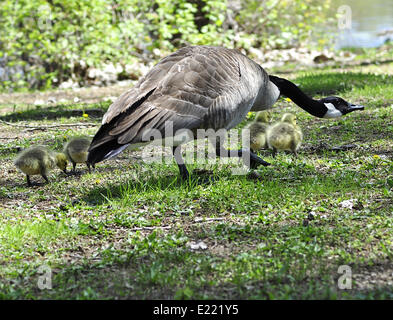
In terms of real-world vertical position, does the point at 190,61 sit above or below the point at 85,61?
above

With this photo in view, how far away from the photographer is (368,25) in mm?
22109

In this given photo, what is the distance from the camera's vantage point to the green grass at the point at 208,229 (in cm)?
341

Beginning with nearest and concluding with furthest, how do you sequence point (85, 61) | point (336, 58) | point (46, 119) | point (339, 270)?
point (339, 270) < point (46, 119) < point (85, 61) < point (336, 58)

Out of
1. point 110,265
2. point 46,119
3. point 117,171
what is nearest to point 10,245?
point 110,265

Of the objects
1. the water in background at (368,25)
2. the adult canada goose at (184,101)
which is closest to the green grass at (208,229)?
the adult canada goose at (184,101)

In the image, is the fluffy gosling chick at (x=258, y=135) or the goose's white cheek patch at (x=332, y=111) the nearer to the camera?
the fluffy gosling chick at (x=258, y=135)

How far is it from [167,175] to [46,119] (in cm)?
376

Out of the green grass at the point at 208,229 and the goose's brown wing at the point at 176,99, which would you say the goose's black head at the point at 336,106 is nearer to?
the green grass at the point at 208,229

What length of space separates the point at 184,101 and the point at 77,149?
158 cm

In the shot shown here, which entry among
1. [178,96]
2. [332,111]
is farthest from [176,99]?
[332,111]

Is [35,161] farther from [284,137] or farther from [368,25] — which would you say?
[368,25]

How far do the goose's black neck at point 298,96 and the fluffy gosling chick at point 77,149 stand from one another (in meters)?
2.51
